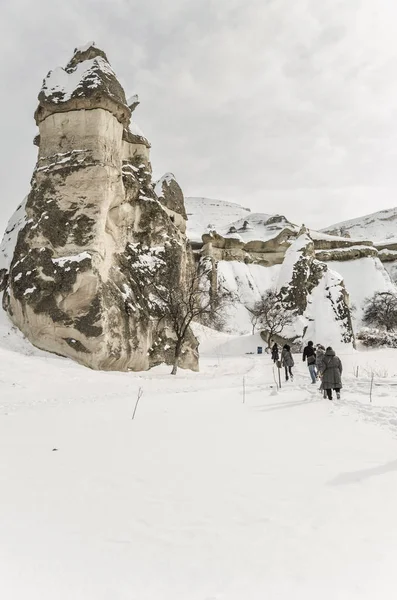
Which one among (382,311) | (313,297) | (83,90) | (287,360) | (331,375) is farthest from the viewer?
(382,311)

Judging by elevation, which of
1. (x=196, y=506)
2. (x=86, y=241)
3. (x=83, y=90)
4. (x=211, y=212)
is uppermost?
(x=211, y=212)

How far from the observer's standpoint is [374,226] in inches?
4385

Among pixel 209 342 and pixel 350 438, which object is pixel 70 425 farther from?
pixel 209 342

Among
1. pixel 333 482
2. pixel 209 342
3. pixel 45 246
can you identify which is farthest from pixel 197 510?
pixel 209 342

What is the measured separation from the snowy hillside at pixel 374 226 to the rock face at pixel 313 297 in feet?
222

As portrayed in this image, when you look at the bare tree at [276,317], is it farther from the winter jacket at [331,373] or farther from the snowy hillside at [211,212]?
the snowy hillside at [211,212]

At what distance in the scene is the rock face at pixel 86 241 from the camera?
1638 centimetres

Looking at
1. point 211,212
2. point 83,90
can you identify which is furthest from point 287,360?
point 211,212

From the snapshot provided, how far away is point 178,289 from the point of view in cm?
2188

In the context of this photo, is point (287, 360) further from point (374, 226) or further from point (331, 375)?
point (374, 226)

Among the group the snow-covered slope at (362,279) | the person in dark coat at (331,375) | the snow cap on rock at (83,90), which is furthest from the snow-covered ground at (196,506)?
the snow-covered slope at (362,279)

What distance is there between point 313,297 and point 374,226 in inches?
3397

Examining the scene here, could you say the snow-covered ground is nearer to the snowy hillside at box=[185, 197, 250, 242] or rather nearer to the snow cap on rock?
the snow cap on rock

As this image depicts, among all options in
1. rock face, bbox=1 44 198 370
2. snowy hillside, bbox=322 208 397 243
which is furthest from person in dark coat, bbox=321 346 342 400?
snowy hillside, bbox=322 208 397 243
